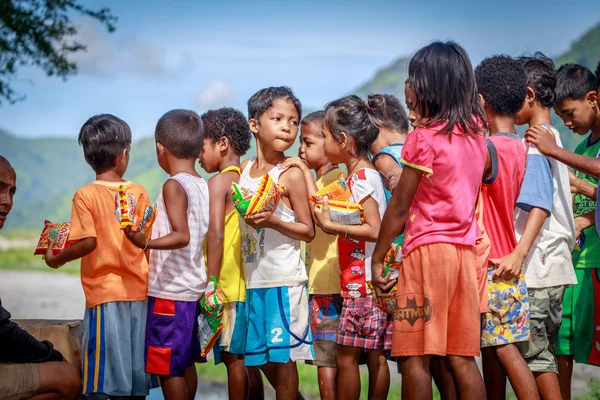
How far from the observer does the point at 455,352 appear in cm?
282

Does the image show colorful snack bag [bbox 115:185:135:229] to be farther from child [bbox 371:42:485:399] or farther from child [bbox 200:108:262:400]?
child [bbox 371:42:485:399]

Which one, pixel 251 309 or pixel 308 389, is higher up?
pixel 251 309

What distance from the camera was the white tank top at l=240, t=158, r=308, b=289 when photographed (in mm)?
→ 3494

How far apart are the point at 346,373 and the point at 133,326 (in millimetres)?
1116

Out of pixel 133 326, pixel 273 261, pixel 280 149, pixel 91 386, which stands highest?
pixel 280 149

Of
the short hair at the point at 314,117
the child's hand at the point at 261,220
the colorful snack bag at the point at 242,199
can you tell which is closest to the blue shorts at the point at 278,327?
the child's hand at the point at 261,220

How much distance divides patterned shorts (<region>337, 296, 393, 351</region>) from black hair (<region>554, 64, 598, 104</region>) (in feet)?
5.45

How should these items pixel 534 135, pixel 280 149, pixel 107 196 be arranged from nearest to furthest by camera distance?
pixel 534 135 < pixel 107 196 < pixel 280 149

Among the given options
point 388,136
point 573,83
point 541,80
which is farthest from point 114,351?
point 573,83

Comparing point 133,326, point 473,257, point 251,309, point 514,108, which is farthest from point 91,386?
point 514,108

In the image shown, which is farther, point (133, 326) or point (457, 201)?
point (133, 326)

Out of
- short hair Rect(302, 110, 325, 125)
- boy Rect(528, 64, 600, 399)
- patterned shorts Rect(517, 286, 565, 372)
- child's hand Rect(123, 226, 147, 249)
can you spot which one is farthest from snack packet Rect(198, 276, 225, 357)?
boy Rect(528, 64, 600, 399)

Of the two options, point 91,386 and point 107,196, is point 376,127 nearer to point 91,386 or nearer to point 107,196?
point 107,196

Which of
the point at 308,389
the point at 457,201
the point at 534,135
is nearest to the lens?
the point at 457,201
